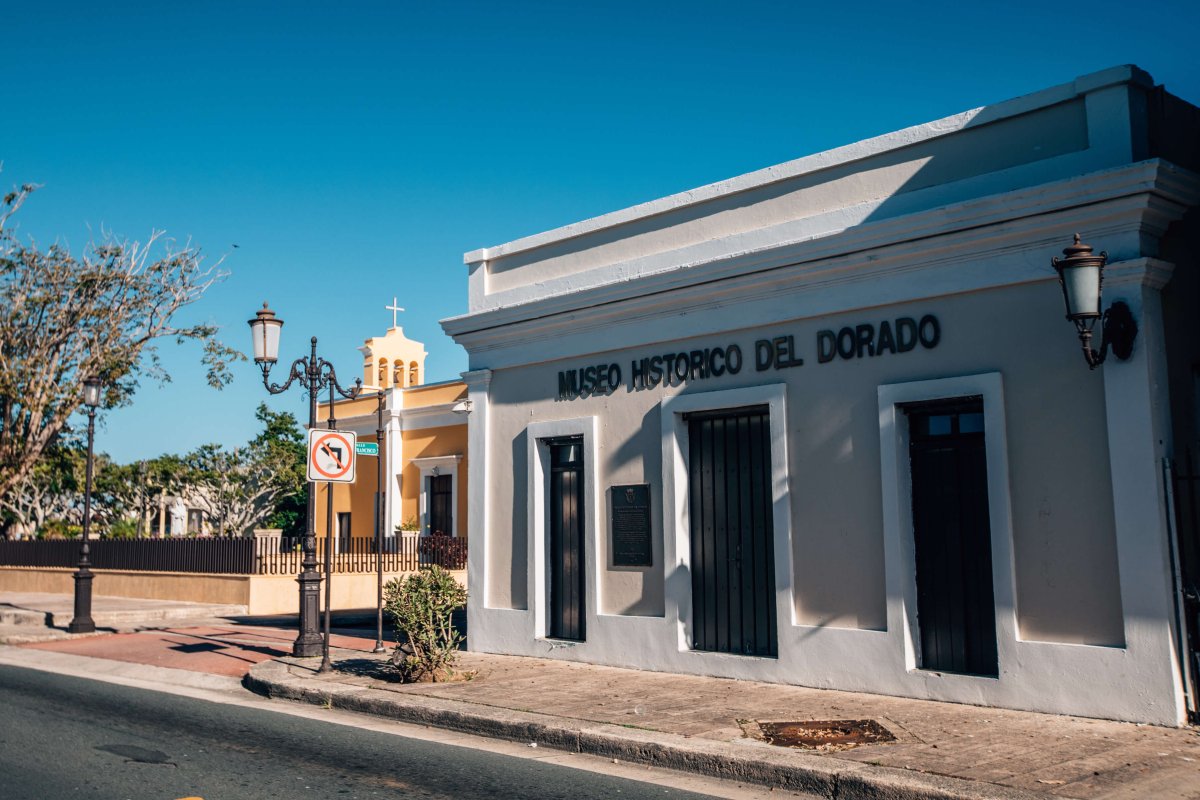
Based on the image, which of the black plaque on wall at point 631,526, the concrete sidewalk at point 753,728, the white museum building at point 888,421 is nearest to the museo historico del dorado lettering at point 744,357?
the white museum building at point 888,421

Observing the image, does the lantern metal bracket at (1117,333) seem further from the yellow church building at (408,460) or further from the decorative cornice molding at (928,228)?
the yellow church building at (408,460)

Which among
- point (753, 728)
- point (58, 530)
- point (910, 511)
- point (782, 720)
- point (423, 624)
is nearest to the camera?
point (753, 728)

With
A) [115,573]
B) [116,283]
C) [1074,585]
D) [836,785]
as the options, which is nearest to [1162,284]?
[1074,585]

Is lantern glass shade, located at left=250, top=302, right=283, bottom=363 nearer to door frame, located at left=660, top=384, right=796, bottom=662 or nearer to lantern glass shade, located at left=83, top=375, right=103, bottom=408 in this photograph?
door frame, located at left=660, top=384, right=796, bottom=662

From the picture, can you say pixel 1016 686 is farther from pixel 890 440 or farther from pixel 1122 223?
pixel 1122 223

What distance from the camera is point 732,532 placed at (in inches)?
425

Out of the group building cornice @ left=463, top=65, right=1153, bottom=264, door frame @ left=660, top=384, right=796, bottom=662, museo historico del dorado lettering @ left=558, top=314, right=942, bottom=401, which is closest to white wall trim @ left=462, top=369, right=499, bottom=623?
museo historico del dorado lettering @ left=558, top=314, right=942, bottom=401

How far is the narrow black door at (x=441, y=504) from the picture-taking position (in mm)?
30031

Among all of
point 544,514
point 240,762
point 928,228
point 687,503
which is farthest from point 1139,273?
Result: point 240,762

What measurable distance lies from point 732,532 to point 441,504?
67.4 feet

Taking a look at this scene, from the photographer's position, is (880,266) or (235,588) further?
(235,588)

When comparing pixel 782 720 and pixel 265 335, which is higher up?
pixel 265 335

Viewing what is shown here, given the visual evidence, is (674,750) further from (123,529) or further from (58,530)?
(123,529)

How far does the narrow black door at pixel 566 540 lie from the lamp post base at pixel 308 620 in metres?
2.95
